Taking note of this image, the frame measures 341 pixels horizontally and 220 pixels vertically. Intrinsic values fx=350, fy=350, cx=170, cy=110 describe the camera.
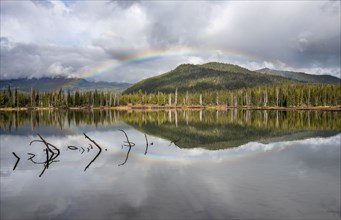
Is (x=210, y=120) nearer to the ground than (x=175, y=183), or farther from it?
farther from it

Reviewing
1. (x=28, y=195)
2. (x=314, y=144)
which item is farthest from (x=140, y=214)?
(x=314, y=144)

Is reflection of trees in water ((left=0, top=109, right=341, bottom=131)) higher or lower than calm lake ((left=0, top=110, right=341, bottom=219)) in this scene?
higher

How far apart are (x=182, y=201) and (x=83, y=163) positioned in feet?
46.8

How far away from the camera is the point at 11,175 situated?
79.9ft

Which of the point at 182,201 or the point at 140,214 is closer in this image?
the point at 140,214

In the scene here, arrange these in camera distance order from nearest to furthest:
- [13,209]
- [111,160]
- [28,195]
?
[13,209], [28,195], [111,160]

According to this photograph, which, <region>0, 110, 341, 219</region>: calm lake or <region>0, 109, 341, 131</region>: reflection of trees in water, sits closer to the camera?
<region>0, 110, 341, 219</region>: calm lake

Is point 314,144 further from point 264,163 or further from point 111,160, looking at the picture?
point 111,160

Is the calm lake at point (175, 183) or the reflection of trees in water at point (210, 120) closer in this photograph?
the calm lake at point (175, 183)

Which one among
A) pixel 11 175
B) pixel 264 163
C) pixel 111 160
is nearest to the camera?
pixel 11 175

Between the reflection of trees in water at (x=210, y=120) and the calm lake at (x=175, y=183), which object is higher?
the reflection of trees in water at (x=210, y=120)

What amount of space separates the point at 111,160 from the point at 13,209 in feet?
47.7

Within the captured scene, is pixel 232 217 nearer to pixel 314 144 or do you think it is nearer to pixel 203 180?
pixel 203 180

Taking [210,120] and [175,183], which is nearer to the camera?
[175,183]
